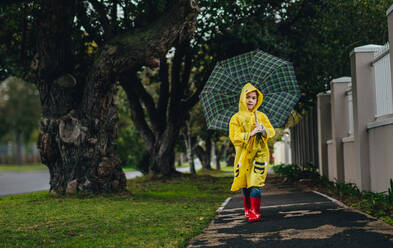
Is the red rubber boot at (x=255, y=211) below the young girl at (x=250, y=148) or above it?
below

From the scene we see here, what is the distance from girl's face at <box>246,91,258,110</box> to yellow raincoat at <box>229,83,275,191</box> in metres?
0.04

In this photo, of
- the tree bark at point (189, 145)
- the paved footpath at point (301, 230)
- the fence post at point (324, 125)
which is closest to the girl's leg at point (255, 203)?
the paved footpath at point (301, 230)

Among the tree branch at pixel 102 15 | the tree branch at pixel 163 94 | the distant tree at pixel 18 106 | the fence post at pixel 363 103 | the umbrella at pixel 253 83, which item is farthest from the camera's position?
the distant tree at pixel 18 106

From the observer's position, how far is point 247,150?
6.43m

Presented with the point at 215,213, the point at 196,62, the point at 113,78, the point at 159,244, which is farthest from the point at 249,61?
the point at 196,62

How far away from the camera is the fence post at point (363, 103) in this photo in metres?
8.70

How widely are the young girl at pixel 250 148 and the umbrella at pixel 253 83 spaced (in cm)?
52

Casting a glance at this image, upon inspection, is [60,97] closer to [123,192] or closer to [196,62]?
[123,192]

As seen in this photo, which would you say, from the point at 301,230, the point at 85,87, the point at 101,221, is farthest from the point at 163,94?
the point at 301,230

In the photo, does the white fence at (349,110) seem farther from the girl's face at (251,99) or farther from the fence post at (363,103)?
the girl's face at (251,99)

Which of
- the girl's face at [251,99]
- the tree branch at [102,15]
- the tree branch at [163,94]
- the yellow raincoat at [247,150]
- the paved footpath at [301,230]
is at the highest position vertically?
the tree branch at [102,15]

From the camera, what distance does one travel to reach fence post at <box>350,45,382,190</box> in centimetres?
870

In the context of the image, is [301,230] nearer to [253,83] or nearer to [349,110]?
[253,83]

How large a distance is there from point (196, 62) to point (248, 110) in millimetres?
10700
